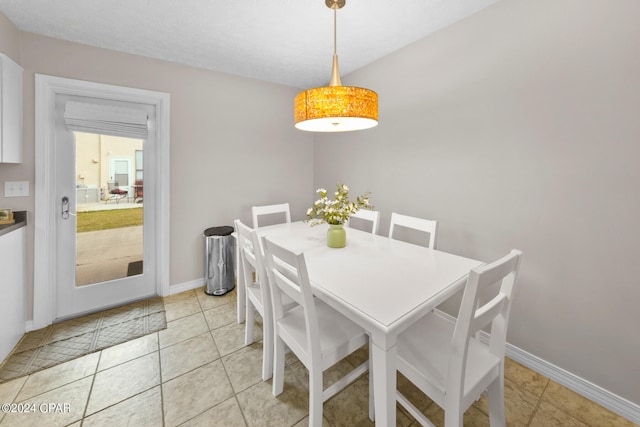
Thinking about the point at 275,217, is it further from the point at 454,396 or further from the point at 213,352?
the point at 454,396

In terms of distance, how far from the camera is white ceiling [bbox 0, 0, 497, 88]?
1789mm

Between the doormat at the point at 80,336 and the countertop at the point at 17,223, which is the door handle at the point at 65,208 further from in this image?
the doormat at the point at 80,336

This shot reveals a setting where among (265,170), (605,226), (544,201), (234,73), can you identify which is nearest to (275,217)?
(265,170)

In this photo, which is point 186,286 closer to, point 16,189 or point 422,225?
point 16,189

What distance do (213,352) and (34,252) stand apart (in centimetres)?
172

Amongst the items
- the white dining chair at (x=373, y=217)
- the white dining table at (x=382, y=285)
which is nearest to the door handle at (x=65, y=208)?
the white dining table at (x=382, y=285)

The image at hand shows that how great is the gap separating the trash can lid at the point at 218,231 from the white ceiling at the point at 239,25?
67.9 inches

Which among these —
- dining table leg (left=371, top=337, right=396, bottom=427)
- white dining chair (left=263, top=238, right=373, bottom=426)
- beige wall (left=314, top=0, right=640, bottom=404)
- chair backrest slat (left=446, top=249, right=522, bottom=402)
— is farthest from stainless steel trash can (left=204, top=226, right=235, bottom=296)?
chair backrest slat (left=446, top=249, right=522, bottom=402)

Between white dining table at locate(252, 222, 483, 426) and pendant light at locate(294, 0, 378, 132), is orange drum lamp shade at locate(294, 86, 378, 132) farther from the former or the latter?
white dining table at locate(252, 222, 483, 426)

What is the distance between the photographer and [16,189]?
203 cm

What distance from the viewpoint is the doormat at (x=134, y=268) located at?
2.63m

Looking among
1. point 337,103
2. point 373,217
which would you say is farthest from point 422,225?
point 337,103

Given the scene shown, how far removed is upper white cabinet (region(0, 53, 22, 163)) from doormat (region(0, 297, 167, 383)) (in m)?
1.37

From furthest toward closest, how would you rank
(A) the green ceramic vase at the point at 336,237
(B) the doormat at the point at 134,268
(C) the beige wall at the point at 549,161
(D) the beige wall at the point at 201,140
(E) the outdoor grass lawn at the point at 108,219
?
(B) the doormat at the point at 134,268 → (E) the outdoor grass lawn at the point at 108,219 → (D) the beige wall at the point at 201,140 → (A) the green ceramic vase at the point at 336,237 → (C) the beige wall at the point at 549,161
